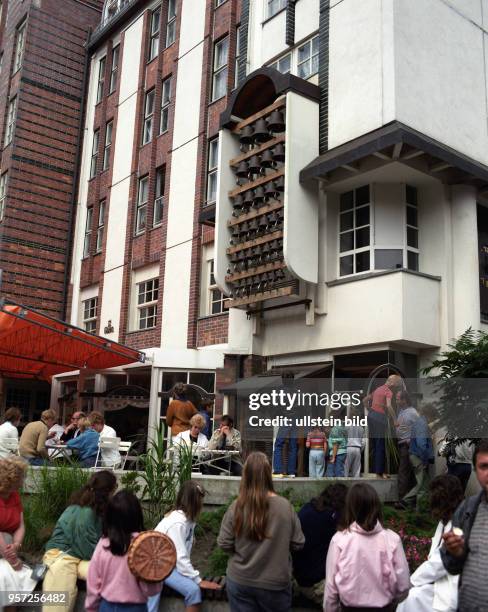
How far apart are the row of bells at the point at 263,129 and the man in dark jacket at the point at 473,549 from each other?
35.9 feet

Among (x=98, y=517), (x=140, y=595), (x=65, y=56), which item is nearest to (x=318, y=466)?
(x=98, y=517)

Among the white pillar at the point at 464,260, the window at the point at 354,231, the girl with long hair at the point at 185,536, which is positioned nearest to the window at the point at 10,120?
the window at the point at 354,231

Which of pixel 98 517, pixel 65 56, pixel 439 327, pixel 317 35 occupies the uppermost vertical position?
pixel 65 56

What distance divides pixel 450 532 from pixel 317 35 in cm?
1327

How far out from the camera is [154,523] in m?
8.49

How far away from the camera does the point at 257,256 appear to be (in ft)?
46.9

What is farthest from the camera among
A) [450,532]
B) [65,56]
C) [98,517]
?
[65,56]

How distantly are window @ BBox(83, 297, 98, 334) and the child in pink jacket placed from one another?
1819 cm

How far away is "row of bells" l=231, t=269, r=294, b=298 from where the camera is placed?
1374cm

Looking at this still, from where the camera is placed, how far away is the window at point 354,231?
44.6ft

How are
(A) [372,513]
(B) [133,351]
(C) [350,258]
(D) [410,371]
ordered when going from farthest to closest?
(B) [133,351]
(C) [350,258]
(D) [410,371]
(A) [372,513]

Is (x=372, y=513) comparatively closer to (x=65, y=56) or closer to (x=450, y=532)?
(x=450, y=532)

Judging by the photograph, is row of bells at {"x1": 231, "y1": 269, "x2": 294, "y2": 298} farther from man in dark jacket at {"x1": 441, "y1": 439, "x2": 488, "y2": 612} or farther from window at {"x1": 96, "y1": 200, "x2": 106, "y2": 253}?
man in dark jacket at {"x1": 441, "y1": 439, "x2": 488, "y2": 612}

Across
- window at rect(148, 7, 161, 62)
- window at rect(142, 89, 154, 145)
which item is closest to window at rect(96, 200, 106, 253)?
window at rect(142, 89, 154, 145)
